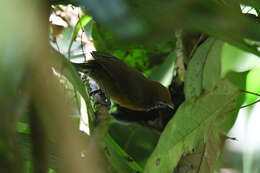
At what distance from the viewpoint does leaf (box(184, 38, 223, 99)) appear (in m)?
0.72

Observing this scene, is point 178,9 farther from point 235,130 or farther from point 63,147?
point 235,130

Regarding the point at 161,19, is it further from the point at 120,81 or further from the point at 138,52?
the point at 138,52

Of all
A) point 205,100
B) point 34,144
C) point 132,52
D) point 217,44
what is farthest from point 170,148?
point 132,52

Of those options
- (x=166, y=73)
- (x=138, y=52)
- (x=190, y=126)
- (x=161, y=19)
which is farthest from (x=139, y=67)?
(x=161, y=19)

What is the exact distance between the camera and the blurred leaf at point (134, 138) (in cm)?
117

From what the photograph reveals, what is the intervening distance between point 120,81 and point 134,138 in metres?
0.54

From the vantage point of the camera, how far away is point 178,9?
0.18 metres

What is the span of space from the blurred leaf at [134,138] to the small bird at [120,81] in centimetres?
43

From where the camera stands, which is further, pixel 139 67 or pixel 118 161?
pixel 139 67

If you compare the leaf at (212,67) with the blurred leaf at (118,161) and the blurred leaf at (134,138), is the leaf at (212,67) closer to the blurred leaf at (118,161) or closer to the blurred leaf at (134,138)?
the blurred leaf at (118,161)

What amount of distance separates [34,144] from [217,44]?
576 millimetres

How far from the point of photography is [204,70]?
29.2 inches

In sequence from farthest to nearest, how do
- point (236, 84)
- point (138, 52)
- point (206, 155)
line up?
point (138, 52) → point (236, 84) → point (206, 155)

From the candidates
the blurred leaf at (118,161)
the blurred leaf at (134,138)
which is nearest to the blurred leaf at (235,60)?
the blurred leaf at (118,161)
